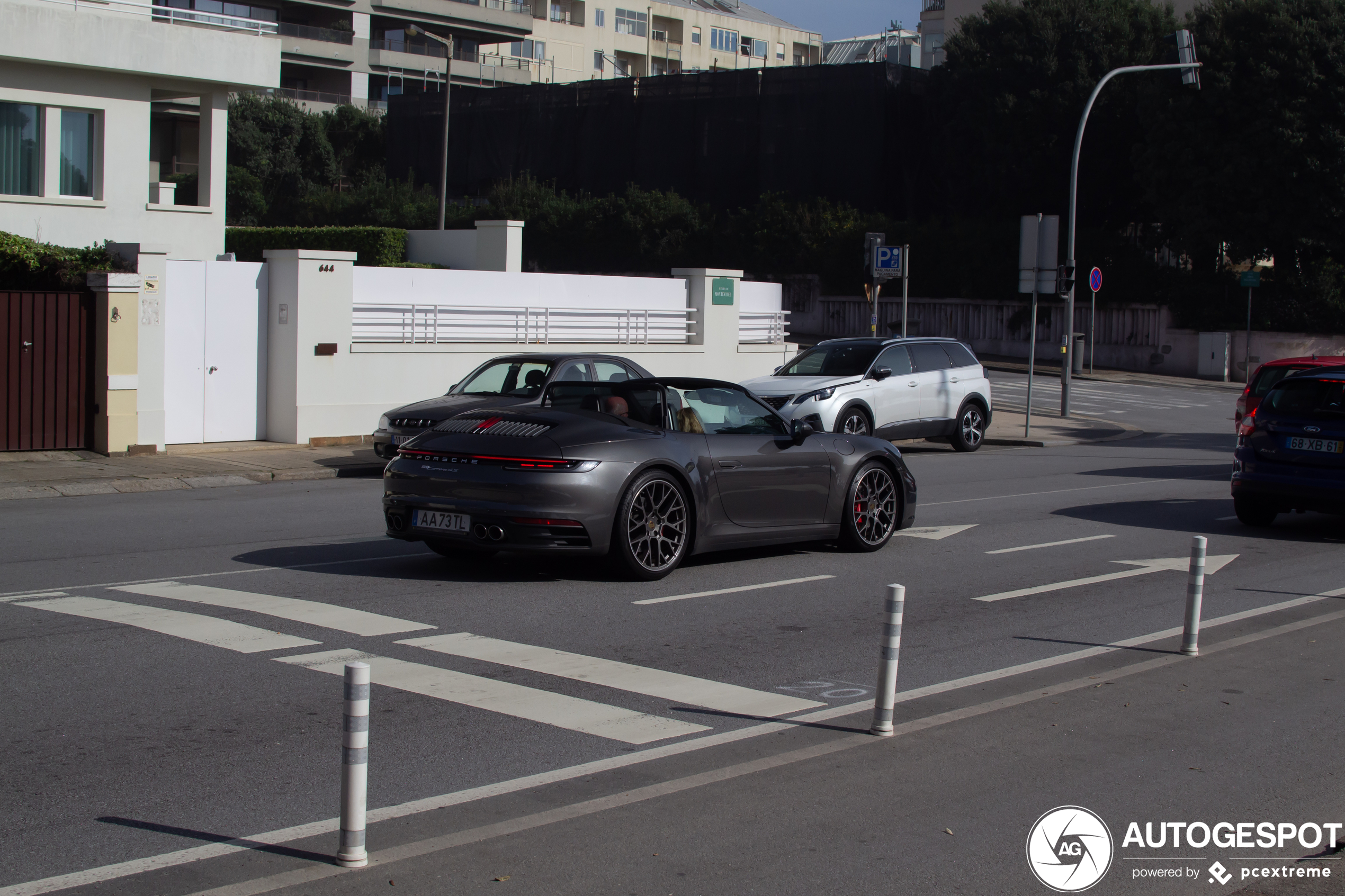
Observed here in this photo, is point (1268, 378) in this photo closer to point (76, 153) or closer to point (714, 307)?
point (714, 307)

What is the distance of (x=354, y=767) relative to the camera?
4.25 m

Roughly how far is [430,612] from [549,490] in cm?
118

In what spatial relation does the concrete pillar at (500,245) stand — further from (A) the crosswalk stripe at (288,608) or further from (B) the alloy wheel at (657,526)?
(A) the crosswalk stripe at (288,608)

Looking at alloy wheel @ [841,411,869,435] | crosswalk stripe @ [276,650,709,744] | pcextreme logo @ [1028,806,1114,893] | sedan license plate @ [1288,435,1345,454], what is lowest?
pcextreme logo @ [1028,806,1114,893]

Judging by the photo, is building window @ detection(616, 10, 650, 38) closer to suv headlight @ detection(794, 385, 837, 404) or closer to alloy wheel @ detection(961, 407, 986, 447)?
alloy wheel @ detection(961, 407, 986, 447)

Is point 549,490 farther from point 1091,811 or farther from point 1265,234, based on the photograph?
point 1265,234

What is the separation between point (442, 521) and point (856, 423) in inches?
435

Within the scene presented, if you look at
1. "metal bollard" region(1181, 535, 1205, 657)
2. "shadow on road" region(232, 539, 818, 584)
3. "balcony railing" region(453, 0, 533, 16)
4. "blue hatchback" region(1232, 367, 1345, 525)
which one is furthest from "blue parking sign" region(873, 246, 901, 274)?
"balcony railing" region(453, 0, 533, 16)

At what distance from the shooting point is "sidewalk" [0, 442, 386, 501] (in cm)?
1488

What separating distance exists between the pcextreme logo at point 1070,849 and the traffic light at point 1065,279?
22.5 meters

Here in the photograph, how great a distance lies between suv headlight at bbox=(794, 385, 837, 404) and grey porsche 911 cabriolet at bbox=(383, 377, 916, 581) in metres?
7.60

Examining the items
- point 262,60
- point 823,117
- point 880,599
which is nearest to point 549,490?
point 880,599

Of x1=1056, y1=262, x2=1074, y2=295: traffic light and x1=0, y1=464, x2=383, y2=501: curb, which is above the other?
x1=1056, y1=262, x2=1074, y2=295: traffic light

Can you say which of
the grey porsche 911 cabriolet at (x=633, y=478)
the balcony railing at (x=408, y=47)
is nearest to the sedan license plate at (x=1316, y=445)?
the grey porsche 911 cabriolet at (x=633, y=478)
